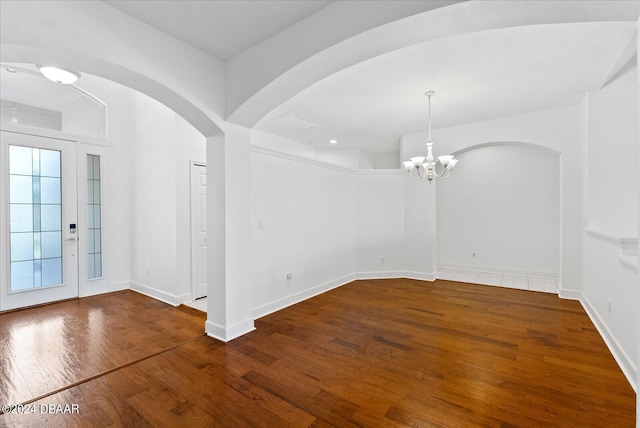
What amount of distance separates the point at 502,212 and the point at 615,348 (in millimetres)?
3821

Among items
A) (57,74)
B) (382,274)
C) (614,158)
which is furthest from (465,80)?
(57,74)

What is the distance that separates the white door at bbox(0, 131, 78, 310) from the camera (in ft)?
12.7

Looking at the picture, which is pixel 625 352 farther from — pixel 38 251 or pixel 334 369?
pixel 38 251

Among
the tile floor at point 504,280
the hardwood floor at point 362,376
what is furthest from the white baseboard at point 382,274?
the hardwood floor at point 362,376

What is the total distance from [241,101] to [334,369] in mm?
2664

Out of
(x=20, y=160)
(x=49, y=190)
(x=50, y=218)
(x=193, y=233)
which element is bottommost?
(x=193, y=233)

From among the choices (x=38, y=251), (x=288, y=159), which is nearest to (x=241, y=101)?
(x=288, y=159)

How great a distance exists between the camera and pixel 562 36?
2.54 meters

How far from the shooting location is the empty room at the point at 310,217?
6.60ft

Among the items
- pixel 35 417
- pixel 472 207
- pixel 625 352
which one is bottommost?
pixel 35 417

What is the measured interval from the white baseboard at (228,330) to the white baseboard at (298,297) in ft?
1.26

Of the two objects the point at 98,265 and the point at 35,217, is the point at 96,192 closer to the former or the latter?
the point at 35,217

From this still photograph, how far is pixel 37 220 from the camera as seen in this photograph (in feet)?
13.5

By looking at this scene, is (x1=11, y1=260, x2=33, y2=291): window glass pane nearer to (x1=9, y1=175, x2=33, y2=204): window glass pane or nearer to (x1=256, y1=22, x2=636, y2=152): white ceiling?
(x1=9, y1=175, x2=33, y2=204): window glass pane
